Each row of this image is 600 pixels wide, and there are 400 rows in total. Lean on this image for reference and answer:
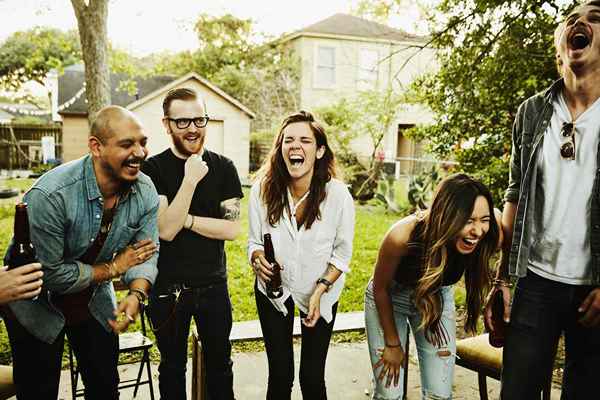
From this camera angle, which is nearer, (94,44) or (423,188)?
(94,44)

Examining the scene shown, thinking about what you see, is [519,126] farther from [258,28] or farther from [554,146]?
[258,28]

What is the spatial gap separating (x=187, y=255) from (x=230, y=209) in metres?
0.39

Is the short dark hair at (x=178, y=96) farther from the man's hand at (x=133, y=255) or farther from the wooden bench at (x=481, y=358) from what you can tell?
the wooden bench at (x=481, y=358)

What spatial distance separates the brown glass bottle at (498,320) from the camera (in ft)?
8.68

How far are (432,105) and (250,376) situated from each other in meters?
3.51

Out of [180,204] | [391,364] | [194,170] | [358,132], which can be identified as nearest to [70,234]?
[180,204]

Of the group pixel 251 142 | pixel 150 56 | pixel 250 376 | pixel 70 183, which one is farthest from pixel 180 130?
pixel 150 56

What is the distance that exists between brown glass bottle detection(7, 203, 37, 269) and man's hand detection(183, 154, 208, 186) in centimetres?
90

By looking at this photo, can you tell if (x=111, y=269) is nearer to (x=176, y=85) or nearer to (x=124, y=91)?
(x=176, y=85)

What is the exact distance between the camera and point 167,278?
117 inches

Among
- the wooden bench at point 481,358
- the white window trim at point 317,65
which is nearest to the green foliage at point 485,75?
the wooden bench at point 481,358

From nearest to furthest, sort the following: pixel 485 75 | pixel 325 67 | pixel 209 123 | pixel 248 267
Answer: pixel 485 75 → pixel 248 267 → pixel 209 123 → pixel 325 67

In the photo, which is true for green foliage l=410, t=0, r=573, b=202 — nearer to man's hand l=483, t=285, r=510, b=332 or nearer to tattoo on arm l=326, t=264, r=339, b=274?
man's hand l=483, t=285, r=510, b=332

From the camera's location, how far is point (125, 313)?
2502 mm
